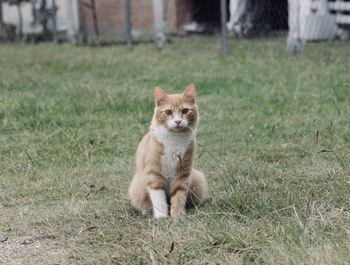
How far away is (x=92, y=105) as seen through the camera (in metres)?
7.84

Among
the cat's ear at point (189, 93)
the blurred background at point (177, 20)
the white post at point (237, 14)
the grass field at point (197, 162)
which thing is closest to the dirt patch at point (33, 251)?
the grass field at point (197, 162)

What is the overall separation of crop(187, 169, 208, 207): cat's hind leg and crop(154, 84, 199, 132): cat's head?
0.28 m

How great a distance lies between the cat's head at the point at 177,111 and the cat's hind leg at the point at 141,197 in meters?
0.34

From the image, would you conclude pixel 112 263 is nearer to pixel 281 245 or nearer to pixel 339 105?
pixel 281 245

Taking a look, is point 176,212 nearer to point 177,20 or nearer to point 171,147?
point 171,147

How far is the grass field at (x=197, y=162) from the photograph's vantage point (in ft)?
12.4

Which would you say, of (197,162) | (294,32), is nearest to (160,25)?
(294,32)

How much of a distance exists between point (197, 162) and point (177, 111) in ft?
4.10

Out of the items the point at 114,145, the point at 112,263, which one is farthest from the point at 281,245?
the point at 114,145

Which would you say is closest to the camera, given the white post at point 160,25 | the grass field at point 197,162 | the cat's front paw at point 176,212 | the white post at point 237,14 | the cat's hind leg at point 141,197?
the grass field at point 197,162

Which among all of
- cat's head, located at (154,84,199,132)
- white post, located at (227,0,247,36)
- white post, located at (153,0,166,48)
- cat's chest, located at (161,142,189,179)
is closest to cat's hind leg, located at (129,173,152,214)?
cat's chest, located at (161,142,189,179)

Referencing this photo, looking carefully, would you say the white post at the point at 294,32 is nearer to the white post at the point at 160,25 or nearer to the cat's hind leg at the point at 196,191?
the white post at the point at 160,25

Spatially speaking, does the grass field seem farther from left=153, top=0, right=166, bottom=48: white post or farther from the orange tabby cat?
left=153, top=0, right=166, bottom=48: white post

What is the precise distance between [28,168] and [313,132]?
227 centimetres
